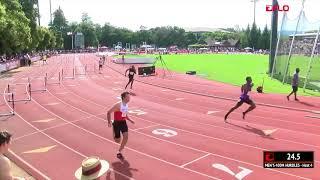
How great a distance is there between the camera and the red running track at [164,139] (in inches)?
404

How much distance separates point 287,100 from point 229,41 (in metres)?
149

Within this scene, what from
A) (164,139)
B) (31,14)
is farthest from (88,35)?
(164,139)

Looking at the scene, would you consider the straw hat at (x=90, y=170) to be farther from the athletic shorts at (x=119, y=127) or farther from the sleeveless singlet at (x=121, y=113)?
the athletic shorts at (x=119, y=127)

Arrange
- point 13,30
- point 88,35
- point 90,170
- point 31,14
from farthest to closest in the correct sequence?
point 88,35, point 31,14, point 13,30, point 90,170

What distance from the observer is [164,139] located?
13250mm

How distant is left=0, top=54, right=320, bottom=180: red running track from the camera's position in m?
10.3

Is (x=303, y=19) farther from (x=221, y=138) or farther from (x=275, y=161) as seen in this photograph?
Answer: (x=275, y=161)

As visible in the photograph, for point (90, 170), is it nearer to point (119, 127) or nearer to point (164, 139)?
point (119, 127)

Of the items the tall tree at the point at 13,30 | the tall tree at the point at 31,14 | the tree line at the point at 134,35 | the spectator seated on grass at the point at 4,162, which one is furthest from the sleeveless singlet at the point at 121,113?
the tree line at the point at 134,35

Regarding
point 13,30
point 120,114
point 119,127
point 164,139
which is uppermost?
point 13,30

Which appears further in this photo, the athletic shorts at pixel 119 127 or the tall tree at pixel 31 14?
the tall tree at pixel 31 14

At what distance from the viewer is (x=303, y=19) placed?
27.6m

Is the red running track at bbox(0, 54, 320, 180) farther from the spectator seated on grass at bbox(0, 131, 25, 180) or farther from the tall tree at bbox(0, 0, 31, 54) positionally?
the tall tree at bbox(0, 0, 31, 54)

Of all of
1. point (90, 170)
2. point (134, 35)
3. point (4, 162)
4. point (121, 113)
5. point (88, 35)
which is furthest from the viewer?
point (134, 35)
